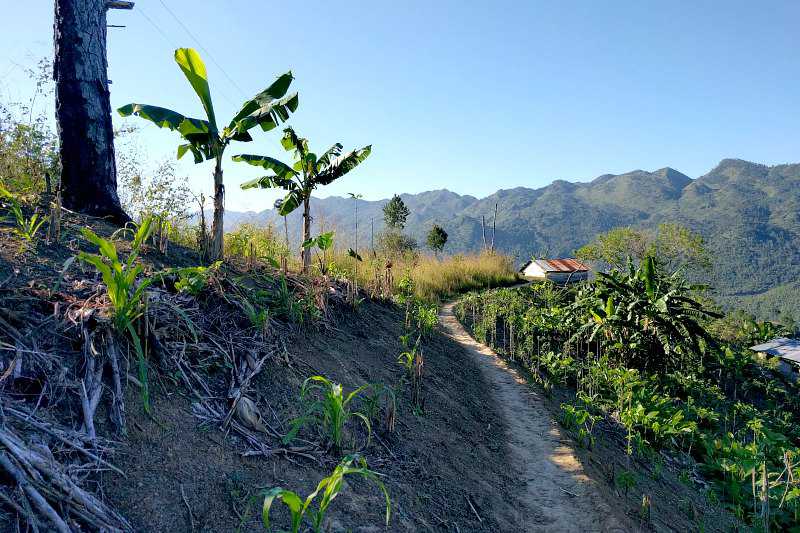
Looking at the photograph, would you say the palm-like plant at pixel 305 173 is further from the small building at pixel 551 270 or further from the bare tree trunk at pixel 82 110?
the small building at pixel 551 270

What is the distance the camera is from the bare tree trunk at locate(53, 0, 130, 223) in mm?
5363

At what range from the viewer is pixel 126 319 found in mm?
2549

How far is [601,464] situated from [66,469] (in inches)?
190

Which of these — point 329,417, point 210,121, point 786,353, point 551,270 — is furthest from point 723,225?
point 329,417

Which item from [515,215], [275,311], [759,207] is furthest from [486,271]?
[515,215]

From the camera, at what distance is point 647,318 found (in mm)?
8867

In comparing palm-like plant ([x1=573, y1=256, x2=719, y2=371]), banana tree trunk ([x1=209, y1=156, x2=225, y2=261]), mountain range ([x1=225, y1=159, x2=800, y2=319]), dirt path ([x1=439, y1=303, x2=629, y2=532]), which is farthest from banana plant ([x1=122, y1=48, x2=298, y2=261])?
mountain range ([x1=225, y1=159, x2=800, y2=319])

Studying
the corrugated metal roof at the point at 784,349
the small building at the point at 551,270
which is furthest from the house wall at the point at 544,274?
the corrugated metal roof at the point at 784,349

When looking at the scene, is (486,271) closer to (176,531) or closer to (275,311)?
(275,311)

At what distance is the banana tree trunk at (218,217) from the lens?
563 centimetres

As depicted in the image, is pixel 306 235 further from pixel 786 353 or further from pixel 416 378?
pixel 786 353

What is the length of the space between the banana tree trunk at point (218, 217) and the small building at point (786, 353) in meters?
13.8

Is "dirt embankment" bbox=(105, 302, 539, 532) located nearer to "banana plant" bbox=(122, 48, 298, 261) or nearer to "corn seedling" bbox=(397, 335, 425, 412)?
"corn seedling" bbox=(397, 335, 425, 412)

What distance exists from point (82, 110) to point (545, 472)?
6740mm
